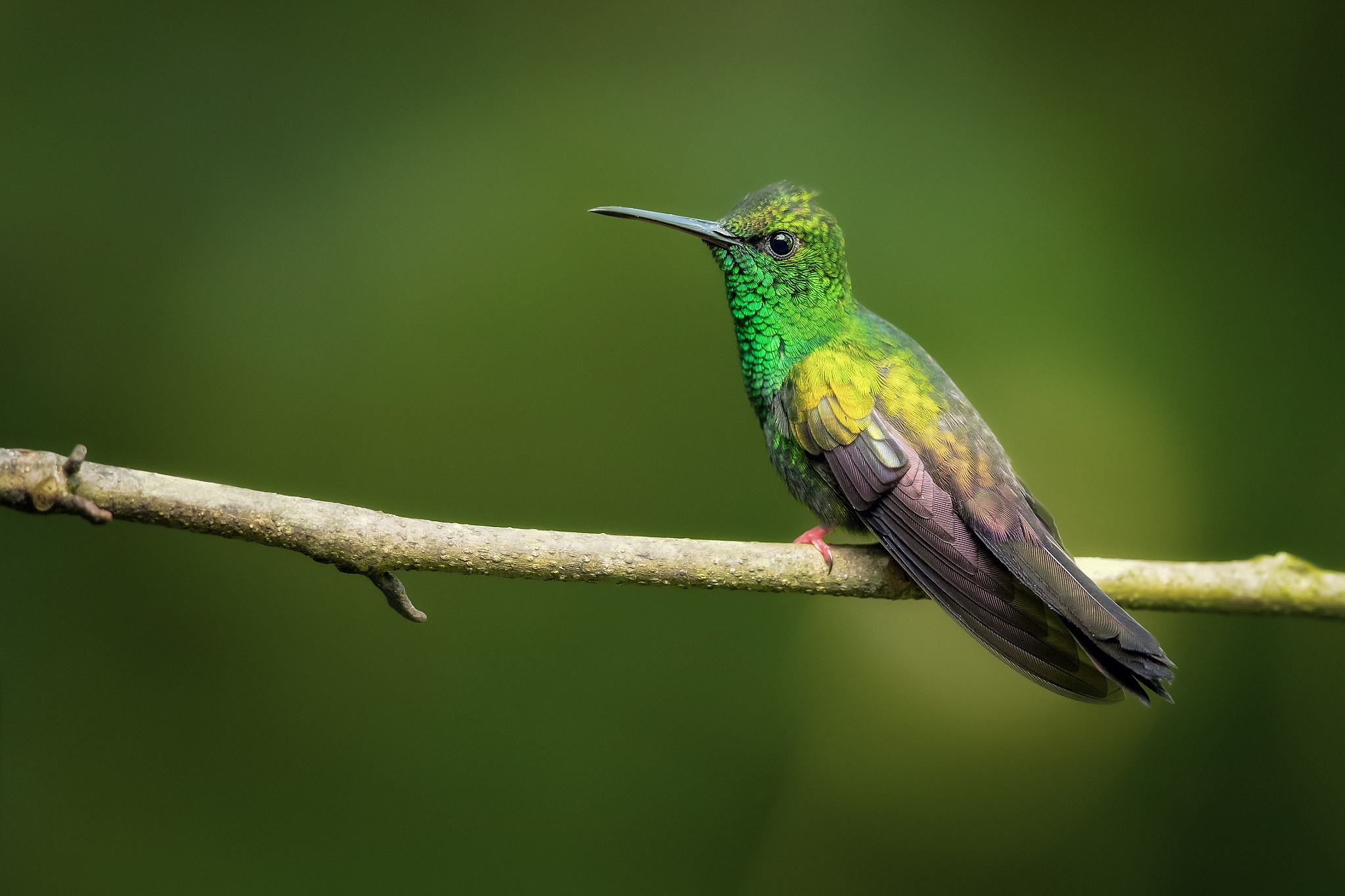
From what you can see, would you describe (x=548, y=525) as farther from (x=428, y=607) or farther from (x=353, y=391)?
(x=353, y=391)

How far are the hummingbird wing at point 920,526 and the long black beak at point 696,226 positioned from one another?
408 millimetres

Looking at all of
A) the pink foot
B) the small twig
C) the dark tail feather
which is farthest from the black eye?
the small twig

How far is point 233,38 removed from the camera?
3436mm

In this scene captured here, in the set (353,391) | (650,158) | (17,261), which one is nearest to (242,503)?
(353,391)

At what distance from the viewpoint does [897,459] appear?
2.21 metres

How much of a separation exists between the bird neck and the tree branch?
1.82 ft

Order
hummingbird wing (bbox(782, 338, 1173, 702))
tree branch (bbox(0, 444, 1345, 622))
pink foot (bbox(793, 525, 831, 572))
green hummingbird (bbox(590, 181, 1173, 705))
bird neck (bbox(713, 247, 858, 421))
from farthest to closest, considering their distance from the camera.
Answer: bird neck (bbox(713, 247, 858, 421)), pink foot (bbox(793, 525, 831, 572)), green hummingbird (bbox(590, 181, 1173, 705)), hummingbird wing (bbox(782, 338, 1173, 702)), tree branch (bbox(0, 444, 1345, 622))

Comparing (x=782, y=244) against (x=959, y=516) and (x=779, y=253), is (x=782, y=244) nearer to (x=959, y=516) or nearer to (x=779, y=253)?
(x=779, y=253)

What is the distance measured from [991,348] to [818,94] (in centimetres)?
120

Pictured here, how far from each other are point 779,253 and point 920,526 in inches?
33.0

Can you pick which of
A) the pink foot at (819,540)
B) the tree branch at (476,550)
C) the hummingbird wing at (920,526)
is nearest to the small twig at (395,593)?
the tree branch at (476,550)

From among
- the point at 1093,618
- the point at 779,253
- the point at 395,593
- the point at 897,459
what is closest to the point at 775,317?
the point at 779,253

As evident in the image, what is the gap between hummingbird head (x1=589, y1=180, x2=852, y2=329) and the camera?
249cm

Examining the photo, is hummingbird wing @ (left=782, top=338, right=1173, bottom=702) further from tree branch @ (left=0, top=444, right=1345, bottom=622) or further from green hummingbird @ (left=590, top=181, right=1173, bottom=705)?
tree branch @ (left=0, top=444, right=1345, bottom=622)
